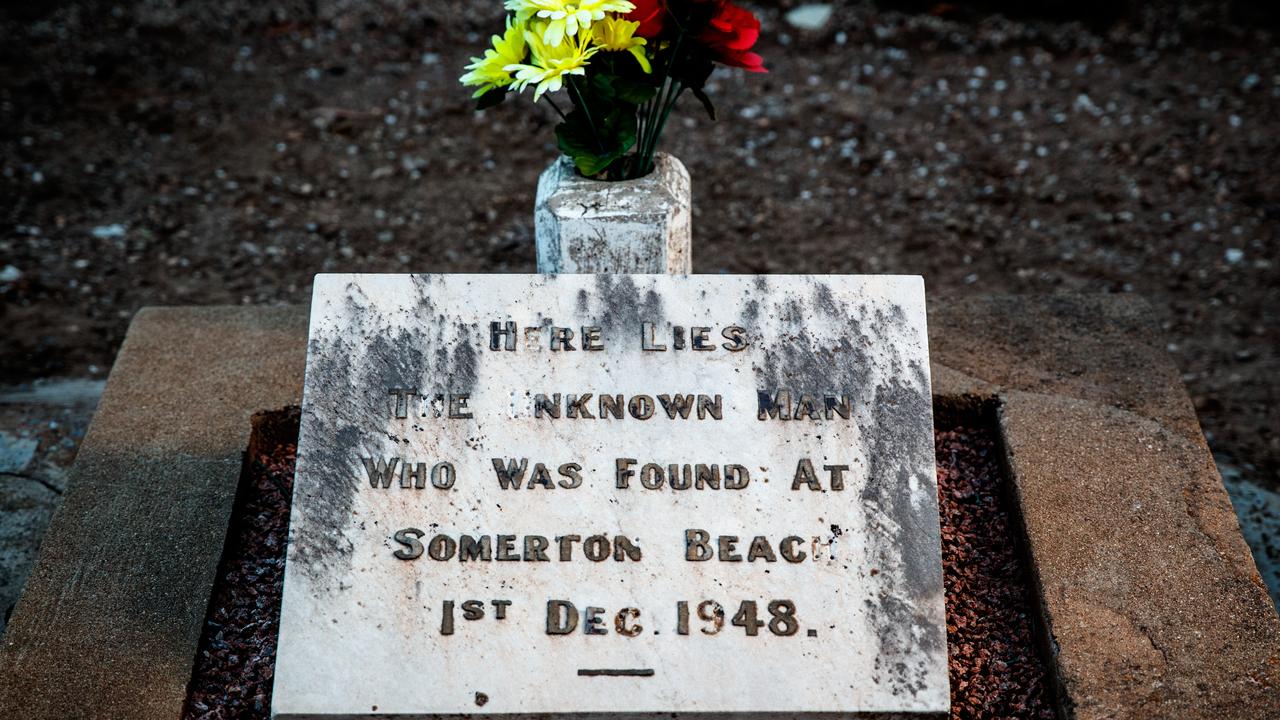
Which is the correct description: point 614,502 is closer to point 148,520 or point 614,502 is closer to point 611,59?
point 611,59

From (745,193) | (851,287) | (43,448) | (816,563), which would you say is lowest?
(745,193)

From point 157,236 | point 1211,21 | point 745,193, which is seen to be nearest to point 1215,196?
point 1211,21

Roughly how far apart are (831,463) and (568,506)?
0.60 metres

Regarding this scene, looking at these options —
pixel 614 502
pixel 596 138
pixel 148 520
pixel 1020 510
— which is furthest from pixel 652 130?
pixel 148 520

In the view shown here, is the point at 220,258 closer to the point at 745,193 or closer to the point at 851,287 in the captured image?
the point at 745,193

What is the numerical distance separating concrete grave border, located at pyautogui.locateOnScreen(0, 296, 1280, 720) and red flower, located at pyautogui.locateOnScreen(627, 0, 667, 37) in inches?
52.0

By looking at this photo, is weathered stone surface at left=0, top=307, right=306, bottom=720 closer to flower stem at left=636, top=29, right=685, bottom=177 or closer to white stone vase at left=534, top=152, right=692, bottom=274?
white stone vase at left=534, top=152, right=692, bottom=274

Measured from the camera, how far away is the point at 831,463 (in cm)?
272

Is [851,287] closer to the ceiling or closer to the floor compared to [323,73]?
closer to the ceiling

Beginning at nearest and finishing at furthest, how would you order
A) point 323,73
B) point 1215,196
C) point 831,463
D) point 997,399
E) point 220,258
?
point 831,463, point 997,399, point 220,258, point 1215,196, point 323,73

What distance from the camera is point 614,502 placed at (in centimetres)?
270

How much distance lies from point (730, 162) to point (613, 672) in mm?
3663

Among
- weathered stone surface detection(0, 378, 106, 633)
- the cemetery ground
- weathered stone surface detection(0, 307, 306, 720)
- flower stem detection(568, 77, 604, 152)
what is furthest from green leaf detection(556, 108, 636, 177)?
the cemetery ground

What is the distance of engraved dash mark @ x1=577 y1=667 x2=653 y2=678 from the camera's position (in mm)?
2570
